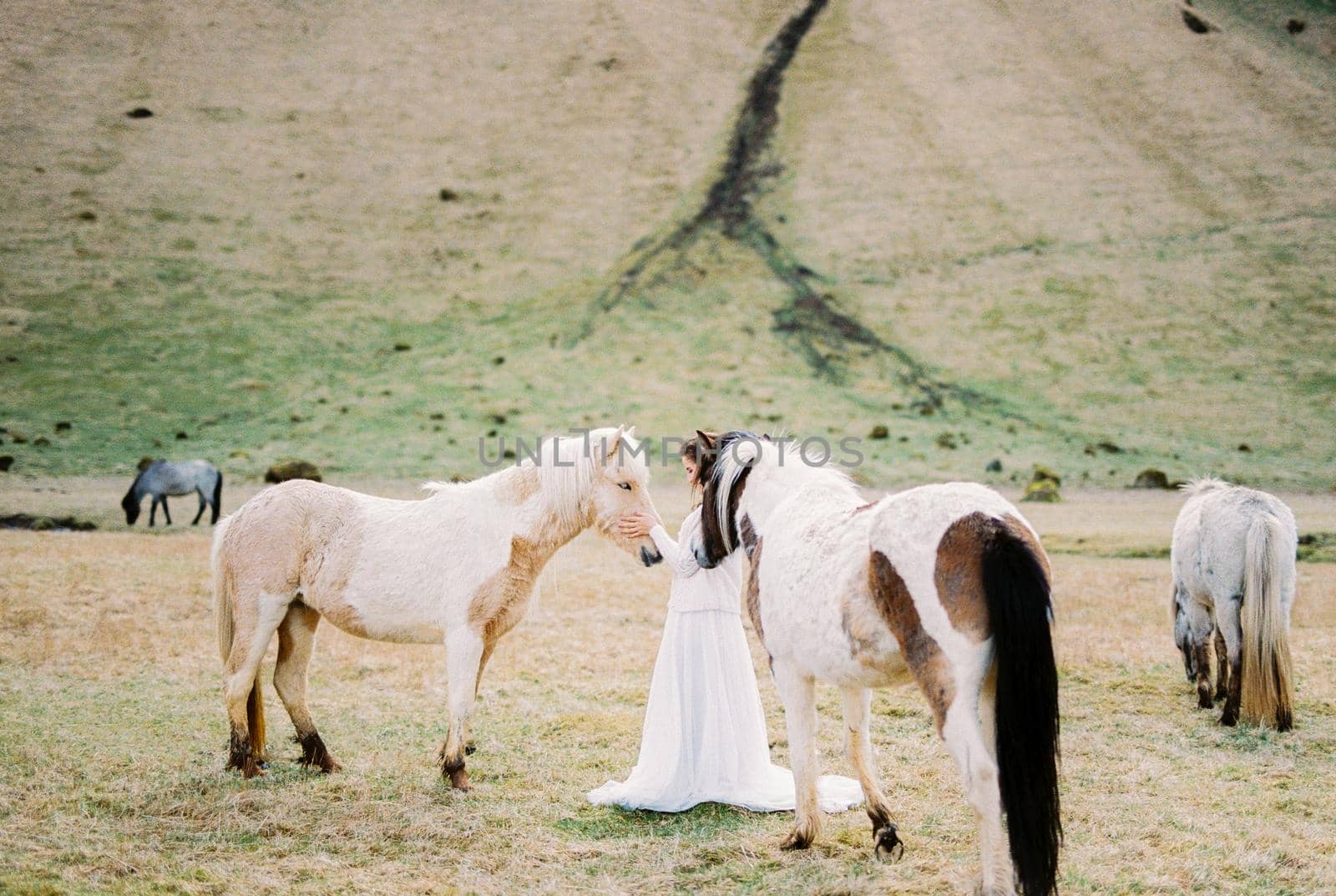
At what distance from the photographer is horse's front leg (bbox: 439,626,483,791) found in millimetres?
6492

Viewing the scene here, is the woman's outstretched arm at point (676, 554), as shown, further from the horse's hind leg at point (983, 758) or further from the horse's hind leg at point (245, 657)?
the horse's hind leg at point (245, 657)

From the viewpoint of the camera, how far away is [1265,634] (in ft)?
26.5

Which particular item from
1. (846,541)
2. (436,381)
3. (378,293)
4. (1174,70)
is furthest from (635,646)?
(1174,70)

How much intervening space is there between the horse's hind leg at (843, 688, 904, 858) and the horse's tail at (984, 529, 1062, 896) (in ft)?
3.92

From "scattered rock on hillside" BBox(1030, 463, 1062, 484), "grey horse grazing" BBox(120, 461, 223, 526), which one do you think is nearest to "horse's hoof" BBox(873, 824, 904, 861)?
"grey horse grazing" BBox(120, 461, 223, 526)

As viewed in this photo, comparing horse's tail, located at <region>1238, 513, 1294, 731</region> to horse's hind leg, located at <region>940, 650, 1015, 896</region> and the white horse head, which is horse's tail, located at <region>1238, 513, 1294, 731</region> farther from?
the white horse head

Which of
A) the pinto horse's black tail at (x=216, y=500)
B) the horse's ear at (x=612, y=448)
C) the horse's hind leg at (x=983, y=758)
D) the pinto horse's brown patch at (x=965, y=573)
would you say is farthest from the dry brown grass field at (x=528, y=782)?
the pinto horse's black tail at (x=216, y=500)

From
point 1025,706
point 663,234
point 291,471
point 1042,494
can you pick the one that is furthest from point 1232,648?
point 663,234

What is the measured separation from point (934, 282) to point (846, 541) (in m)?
44.6

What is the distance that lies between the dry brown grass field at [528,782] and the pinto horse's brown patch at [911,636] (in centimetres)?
131

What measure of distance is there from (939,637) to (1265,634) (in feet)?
17.4

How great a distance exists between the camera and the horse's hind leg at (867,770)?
17.9 feet

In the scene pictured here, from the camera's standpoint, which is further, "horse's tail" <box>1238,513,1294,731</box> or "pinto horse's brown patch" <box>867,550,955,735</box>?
"horse's tail" <box>1238,513,1294,731</box>

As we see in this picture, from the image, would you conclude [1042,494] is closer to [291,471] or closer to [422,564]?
[291,471]
